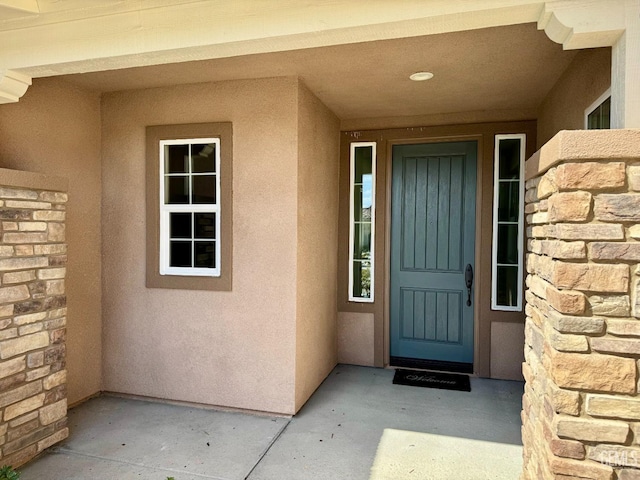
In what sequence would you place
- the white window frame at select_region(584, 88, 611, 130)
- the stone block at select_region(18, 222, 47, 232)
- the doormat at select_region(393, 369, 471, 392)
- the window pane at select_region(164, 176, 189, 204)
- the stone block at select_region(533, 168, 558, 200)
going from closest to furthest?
the stone block at select_region(533, 168, 558, 200)
the white window frame at select_region(584, 88, 611, 130)
the stone block at select_region(18, 222, 47, 232)
the window pane at select_region(164, 176, 189, 204)
the doormat at select_region(393, 369, 471, 392)

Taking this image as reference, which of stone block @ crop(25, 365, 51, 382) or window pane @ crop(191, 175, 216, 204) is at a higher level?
window pane @ crop(191, 175, 216, 204)

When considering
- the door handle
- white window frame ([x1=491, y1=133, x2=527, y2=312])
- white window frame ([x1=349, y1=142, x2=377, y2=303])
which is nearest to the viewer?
white window frame ([x1=491, y1=133, x2=527, y2=312])

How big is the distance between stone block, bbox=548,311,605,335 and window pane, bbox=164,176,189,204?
2954mm

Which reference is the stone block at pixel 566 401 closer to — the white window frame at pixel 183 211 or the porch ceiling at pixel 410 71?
the porch ceiling at pixel 410 71

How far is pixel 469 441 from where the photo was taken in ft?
9.95

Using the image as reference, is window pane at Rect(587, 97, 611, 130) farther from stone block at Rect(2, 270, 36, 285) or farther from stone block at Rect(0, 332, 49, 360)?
stone block at Rect(0, 332, 49, 360)

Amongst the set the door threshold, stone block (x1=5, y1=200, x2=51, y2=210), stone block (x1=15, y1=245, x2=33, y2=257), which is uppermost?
stone block (x1=5, y1=200, x2=51, y2=210)

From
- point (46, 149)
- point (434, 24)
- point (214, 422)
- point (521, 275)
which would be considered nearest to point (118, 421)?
point (214, 422)

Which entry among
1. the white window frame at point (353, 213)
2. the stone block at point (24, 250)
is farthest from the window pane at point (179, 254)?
the white window frame at point (353, 213)

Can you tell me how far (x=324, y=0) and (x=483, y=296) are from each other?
323cm

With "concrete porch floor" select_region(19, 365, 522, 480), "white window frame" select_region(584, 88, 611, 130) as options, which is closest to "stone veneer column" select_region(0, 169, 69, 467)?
"concrete porch floor" select_region(19, 365, 522, 480)

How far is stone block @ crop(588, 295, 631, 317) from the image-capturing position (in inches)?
59.9

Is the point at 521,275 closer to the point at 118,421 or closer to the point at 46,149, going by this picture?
the point at 118,421

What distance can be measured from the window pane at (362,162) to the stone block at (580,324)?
3.19 metres
